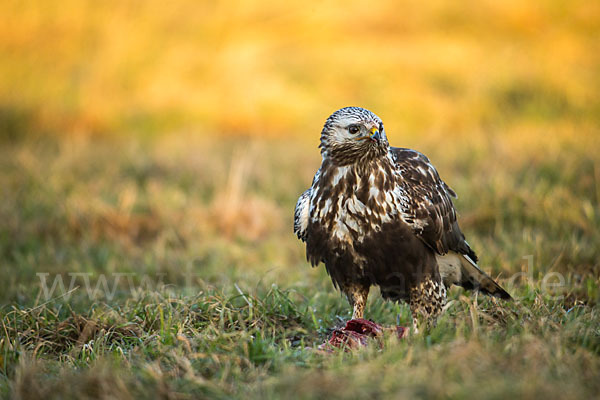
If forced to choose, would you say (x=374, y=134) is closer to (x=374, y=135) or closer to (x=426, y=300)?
(x=374, y=135)

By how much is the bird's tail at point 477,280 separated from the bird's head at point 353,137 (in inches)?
36.3

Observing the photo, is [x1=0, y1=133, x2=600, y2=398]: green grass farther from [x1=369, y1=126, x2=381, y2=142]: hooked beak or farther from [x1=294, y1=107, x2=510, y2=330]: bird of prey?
[x1=369, y1=126, x2=381, y2=142]: hooked beak

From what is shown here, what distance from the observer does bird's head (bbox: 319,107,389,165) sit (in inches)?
120

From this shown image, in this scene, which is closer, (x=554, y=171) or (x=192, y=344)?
(x=192, y=344)

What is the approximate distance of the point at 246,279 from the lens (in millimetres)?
4582

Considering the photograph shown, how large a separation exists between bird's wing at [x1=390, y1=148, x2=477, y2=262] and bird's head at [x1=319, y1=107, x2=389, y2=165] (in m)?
0.28

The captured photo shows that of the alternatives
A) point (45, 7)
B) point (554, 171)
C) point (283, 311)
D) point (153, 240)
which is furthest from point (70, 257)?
point (45, 7)

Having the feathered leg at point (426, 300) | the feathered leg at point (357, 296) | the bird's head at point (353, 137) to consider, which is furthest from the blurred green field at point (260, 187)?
the bird's head at point (353, 137)

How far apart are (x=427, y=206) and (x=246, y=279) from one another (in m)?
1.78

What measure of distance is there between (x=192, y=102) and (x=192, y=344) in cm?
773

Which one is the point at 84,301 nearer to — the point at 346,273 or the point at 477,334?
the point at 346,273

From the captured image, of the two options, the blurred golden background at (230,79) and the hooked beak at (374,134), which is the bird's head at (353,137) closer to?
the hooked beak at (374,134)

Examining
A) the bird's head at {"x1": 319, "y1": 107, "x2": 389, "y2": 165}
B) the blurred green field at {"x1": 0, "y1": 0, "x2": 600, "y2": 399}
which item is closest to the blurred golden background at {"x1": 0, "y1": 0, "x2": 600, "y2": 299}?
the blurred green field at {"x1": 0, "y1": 0, "x2": 600, "y2": 399}

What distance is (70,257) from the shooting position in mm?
5324
